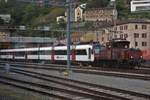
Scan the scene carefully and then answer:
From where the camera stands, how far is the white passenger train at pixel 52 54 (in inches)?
2126

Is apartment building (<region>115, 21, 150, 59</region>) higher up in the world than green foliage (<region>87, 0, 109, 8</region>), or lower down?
lower down

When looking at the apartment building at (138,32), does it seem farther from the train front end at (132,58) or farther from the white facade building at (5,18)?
the train front end at (132,58)

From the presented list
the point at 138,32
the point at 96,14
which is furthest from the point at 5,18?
the point at 96,14

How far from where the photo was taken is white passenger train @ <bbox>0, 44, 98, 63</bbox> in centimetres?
5401

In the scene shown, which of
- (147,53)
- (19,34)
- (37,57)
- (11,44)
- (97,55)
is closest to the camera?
(97,55)

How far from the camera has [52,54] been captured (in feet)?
208

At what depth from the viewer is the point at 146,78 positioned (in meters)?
29.4

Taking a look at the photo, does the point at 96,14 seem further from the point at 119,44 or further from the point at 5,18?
the point at 119,44

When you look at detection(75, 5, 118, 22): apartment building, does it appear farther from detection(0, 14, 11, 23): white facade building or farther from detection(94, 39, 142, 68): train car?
detection(94, 39, 142, 68): train car

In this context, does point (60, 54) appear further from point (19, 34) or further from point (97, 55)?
point (19, 34)

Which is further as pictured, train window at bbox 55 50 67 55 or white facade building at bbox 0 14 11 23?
white facade building at bbox 0 14 11 23

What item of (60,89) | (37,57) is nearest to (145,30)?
(37,57)

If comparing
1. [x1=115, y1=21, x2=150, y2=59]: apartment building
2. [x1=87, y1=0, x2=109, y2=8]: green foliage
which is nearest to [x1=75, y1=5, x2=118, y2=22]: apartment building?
[x1=87, y1=0, x2=109, y2=8]: green foliage

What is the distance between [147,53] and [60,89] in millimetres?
57491
